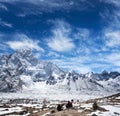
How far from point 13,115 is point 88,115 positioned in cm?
2328

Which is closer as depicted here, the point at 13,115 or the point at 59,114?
the point at 59,114

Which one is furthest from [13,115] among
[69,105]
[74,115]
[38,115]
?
[74,115]

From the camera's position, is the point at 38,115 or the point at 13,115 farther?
the point at 13,115

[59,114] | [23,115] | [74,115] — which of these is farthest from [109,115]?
[23,115]

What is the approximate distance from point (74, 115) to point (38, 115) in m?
10.2

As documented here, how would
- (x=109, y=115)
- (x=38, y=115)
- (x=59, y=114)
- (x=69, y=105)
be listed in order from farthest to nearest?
(x=69, y=105) < (x=38, y=115) < (x=59, y=114) < (x=109, y=115)

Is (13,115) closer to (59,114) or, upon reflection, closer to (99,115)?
(59,114)

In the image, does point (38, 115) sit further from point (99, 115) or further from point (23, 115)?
point (99, 115)

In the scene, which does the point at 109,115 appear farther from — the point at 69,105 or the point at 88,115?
the point at 69,105

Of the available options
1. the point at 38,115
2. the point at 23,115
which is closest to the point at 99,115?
the point at 38,115

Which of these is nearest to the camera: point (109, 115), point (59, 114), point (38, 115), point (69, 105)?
point (109, 115)

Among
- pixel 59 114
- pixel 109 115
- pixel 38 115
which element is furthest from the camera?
pixel 38 115

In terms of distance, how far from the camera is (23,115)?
208 feet

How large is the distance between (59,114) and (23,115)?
13017mm
